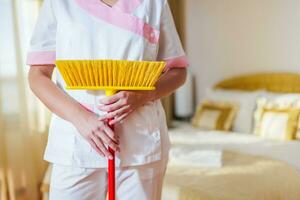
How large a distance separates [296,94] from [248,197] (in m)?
1.42

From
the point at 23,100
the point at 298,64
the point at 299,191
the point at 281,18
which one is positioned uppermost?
the point at 281,18

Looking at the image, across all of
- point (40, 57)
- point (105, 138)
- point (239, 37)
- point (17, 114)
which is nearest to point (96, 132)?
point (105, 138)

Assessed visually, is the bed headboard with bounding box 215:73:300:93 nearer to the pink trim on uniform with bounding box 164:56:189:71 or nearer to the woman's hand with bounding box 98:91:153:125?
the pink trim on uniform with bounding box 164:56:189:71

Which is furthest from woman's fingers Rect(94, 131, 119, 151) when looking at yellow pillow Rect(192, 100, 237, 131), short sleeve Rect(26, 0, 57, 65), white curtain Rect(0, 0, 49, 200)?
yellow pillow Rect(192, 100, 237, 131)

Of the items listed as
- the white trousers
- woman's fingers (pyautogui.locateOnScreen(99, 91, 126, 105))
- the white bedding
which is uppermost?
woman's fingers (pyautogui.locateOnScreen(99, 91, 126, 105))

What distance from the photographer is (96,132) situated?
913 millimetres

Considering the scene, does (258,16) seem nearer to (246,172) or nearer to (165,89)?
(246,172)

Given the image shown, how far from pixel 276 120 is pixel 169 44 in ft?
6.52

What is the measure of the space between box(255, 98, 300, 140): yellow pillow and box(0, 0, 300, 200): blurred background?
0.37m

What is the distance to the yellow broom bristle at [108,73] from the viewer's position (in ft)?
2.95

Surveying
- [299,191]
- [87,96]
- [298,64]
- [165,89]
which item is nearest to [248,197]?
[299,191]

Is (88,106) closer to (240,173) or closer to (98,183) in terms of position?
(98,183)

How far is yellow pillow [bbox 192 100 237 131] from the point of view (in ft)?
10.5

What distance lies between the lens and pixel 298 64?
120 inches
